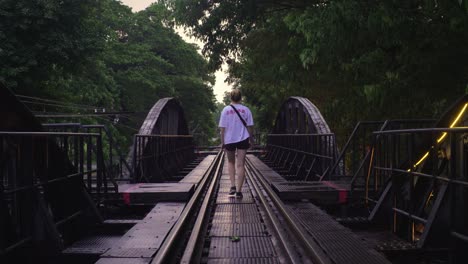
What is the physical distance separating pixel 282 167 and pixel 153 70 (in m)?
22.0

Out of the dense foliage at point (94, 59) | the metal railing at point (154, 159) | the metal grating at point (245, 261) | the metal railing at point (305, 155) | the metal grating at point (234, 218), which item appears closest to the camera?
the metal grating at point (245, 261)

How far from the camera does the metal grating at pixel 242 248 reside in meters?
4.70

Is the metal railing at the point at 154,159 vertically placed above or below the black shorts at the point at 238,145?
below

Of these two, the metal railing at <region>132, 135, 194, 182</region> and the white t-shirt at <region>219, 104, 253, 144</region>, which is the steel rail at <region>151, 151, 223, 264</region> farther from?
the metal railing at <region>132, 135, 194, 182</region>

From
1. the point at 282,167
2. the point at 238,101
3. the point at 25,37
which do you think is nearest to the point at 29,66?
the point at 25,37

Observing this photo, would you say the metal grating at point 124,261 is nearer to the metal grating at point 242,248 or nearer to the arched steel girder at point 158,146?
the metal grating at point 242,248

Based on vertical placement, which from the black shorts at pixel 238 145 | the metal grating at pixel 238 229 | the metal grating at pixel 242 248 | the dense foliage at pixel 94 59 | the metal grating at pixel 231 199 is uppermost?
the dense foliage at pixel 94 59

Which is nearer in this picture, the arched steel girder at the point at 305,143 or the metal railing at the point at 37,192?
the metal railing at the point at 37,192

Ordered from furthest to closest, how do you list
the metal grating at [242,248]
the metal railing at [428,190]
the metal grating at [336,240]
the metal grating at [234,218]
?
the metal grating at [234,218] < the metal grating at [242,248] < the metal railing at [428,190] < the metal grating at [336,240]

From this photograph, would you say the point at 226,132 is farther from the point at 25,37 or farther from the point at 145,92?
the point at 145,92

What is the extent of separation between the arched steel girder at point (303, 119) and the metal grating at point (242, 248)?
18.7 ft

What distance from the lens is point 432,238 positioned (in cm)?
495

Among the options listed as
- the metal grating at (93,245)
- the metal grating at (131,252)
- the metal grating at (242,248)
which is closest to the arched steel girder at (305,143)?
the metal grating at (242,248)

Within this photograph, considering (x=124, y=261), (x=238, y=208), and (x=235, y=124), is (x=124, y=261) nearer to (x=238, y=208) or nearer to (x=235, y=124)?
(x=238, y=208)
